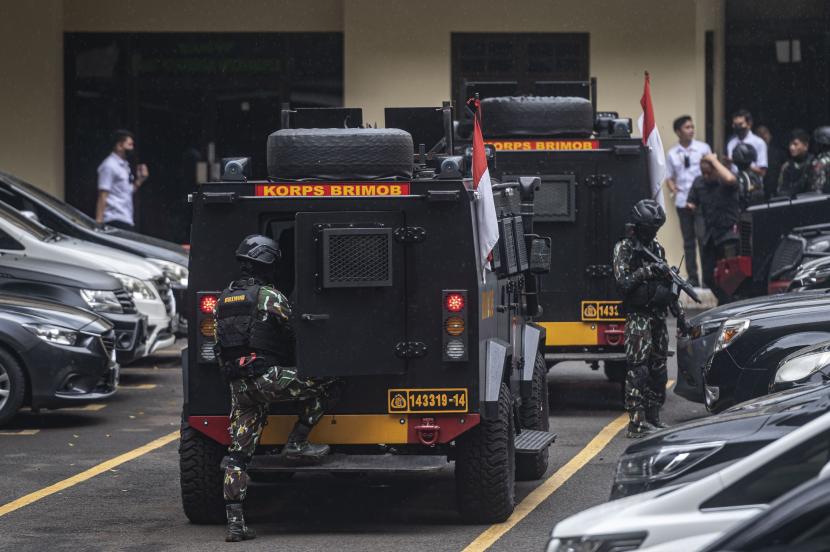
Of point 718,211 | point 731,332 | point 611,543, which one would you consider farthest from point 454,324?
point 718,211

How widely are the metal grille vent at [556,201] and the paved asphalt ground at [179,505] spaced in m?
1.59

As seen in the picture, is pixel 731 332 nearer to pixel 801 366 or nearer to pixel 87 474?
pixel 801 366

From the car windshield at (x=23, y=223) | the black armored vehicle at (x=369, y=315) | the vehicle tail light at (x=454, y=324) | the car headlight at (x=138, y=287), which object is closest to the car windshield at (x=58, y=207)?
the car windshield at (x=23, y=223)

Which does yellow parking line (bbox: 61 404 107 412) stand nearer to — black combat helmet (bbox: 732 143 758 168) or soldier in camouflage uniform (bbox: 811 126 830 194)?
soldier in camouflage uniform (bbox: 811 126 830 194)

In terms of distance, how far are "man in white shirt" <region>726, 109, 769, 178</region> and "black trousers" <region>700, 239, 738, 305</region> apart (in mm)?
1553

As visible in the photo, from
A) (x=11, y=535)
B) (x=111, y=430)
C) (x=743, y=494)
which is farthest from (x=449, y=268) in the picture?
(x=111, y=430)

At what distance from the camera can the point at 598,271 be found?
13562mm

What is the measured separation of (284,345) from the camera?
8.91 metres

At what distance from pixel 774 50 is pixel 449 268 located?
16.3 metres

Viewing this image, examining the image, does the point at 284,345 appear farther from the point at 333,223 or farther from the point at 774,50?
the point at 774,50

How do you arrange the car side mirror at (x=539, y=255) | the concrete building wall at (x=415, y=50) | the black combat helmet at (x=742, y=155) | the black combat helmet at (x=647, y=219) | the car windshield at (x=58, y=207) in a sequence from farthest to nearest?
1. the concrete building wall at (x=415, y=50)
2. the black combat helmet at (x=742, y=155)
3. the car windshield at (x=58, y=207)
4. the black combat helmet at (x=647, y=219)
5. the car side mirror at (x=539, y=255)

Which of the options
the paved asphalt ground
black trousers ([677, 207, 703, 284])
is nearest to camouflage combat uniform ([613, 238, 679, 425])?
the paved asphalt ground

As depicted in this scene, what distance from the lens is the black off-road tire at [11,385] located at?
495 inches

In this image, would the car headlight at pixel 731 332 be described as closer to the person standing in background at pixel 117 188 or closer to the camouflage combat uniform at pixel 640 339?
the camouflage combat uniform at pixel 640 339
